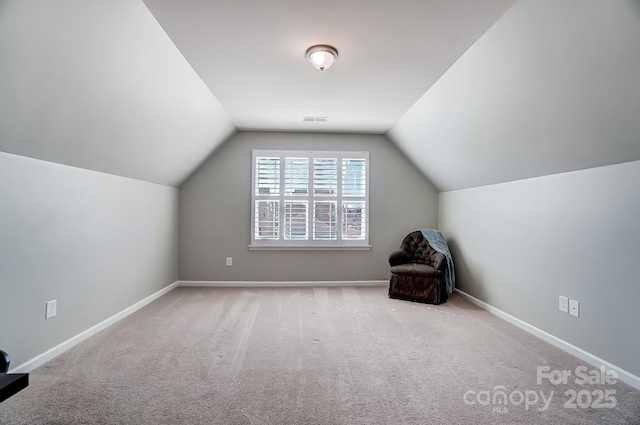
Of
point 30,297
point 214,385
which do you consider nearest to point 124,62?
point 30,297

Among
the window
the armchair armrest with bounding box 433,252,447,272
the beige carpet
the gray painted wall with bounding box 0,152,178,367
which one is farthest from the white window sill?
the gray painted wall with bounding box 0,152,178,367

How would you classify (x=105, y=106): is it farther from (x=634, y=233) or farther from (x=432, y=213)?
(x=432, y=213)

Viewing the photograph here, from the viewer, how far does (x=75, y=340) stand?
9.04 ft

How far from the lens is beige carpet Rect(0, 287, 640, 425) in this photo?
1.85 meters

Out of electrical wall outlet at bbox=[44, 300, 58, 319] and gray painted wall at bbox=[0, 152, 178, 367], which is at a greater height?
gray painted wall at bbox=[0, 152, 178, 367]

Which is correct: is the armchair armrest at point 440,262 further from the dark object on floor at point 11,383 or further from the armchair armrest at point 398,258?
the dark object on floor at point 11,383

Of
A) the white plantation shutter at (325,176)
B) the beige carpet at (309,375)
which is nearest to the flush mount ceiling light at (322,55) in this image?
the beige carpet at (309,375)

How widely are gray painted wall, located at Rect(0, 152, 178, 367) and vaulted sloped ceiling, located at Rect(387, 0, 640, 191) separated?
11.2 ft

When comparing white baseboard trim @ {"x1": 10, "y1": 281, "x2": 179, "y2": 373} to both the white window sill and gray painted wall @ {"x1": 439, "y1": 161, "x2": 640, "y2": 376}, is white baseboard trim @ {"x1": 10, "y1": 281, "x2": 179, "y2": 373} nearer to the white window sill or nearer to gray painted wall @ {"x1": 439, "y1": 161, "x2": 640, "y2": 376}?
the white window sill

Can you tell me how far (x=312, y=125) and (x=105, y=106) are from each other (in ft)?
8.65

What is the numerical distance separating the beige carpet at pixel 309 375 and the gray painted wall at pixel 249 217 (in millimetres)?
Answer: 1340

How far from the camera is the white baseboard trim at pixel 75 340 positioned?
90.3 inches

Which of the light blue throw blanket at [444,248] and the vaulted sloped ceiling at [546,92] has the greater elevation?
the vaulted sloped ceiling at [546,92]

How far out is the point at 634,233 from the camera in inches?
86.8
